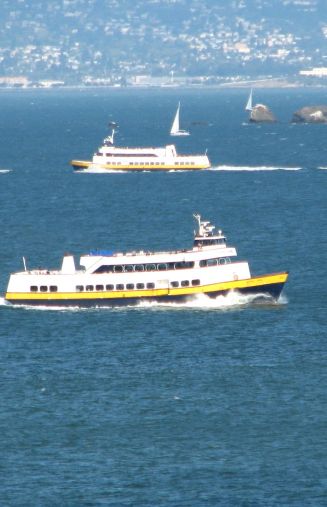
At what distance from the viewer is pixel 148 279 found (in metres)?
116

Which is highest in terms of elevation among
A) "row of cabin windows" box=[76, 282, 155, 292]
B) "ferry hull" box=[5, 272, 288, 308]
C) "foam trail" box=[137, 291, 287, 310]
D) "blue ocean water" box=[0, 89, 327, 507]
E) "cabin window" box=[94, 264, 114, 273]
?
"cabin window" box=[94, 264, 114, 273]

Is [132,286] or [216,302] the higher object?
[132,286]

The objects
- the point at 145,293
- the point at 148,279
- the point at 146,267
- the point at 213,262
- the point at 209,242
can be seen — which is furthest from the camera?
the point at 209,242

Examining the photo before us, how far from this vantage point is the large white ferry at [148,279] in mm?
116438

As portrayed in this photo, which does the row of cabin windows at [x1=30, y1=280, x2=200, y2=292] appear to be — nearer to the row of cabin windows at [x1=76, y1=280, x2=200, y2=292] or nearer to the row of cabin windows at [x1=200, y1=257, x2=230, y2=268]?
the row of cabin windows at [x1=76, y1=280, x2=200, y2=292]

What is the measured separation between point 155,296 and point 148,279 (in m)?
1.31

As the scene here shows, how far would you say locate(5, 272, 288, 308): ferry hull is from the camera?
116500mm

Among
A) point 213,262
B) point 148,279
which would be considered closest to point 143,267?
point 148,279

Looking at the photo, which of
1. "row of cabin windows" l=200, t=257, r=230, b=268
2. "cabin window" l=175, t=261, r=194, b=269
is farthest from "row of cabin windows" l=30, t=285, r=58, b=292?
"row of cabin windows" l=200, t=257, r=230, b=268

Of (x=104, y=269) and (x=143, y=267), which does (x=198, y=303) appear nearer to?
(x=143, y=267)

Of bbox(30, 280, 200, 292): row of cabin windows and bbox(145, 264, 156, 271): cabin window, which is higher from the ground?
bbox(145, 264, 156, 271): cabin window

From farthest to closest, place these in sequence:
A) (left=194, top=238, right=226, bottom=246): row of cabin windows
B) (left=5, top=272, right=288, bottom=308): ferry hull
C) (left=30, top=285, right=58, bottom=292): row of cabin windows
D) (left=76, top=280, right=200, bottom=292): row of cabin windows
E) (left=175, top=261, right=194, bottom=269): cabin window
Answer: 1. (left=194, top=238, right=226, bottom=246): row of cabin windows
2. (left=30, top=285, right=58, bottom=292): row of cabin windows
3. (left=76, top=280, right=200, bottom=292): row of cabin windows
4. (left=175, top=261, right=194, bottom=269): cabin window
5. (left=5, top=272, right=288, bottom=308): ferry hull

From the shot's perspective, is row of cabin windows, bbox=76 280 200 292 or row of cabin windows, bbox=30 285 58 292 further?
row of cabin windows, bbox=30 285 58 292

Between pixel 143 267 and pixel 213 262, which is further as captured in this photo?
pixel 213 262
